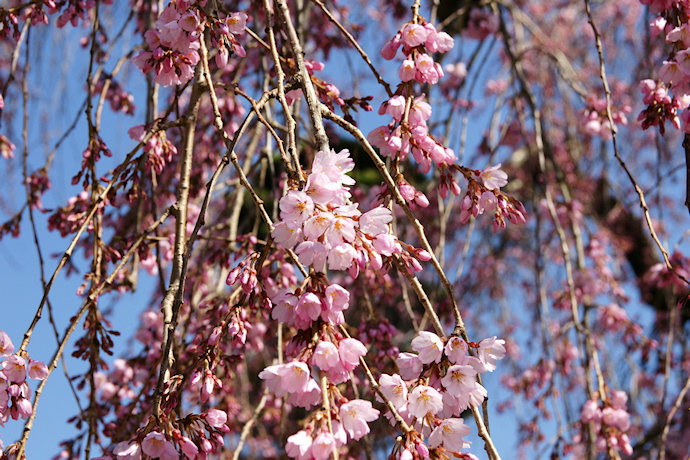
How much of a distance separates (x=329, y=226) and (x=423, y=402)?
0.31 metres

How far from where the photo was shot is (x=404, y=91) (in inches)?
48.6

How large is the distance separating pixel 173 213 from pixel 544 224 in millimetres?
3597

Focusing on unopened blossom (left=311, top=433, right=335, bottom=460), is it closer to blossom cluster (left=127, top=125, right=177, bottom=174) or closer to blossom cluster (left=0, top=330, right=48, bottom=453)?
blossom cluster (left=0, top=330, right=48, bottom=453)

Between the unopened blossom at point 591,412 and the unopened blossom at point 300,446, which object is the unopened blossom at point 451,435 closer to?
the unopened blossom at point 300,446

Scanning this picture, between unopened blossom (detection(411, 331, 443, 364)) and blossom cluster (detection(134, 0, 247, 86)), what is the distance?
68 cm

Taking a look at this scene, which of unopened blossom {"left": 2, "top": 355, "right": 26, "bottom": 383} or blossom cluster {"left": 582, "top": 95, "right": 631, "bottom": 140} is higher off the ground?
blossom cluster {"left": 582, "top": 95, "right": 631, "bottom": 140}

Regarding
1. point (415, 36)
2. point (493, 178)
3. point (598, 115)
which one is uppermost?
point (598, 115)

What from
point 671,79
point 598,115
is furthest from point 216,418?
point 598,115

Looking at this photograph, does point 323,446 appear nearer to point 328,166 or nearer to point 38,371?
point 328,166

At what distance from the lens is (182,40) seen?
4.15ft

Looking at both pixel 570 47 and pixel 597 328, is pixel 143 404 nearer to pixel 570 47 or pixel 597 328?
pixel 597 328

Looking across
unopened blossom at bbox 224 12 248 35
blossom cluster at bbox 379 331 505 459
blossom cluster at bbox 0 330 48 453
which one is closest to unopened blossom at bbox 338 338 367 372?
blossom cluster at bbox 379 331 505 459

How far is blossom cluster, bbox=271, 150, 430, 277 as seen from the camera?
2.83 ft

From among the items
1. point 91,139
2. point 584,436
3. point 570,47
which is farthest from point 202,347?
point 570,47
